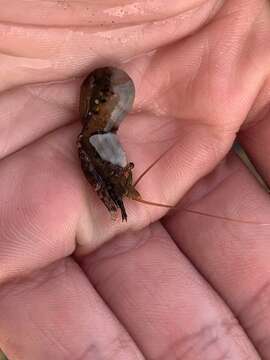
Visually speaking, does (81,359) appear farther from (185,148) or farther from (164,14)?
(164,14)

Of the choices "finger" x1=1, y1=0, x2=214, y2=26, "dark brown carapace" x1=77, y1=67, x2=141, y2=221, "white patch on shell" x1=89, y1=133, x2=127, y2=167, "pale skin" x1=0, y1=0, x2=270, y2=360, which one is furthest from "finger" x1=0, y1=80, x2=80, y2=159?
"finger" x1=1, y1=0, x2=214, y2=26

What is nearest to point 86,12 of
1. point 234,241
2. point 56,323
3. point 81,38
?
point 81,38

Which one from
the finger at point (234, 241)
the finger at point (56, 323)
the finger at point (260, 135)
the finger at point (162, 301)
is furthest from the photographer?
the finger at point (260, 135)

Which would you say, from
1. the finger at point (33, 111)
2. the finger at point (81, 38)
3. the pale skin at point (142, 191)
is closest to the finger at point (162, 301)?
the pale skin at point (142, 191)

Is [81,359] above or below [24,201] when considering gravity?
below

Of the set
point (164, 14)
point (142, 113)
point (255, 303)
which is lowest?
point (255, 303)

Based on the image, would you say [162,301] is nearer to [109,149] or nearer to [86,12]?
[109,149]

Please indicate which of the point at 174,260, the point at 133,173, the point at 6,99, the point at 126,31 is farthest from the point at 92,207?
the point at 126,31

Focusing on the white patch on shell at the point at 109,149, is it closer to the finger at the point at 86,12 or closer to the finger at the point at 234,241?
the finger at the point at 234,241
